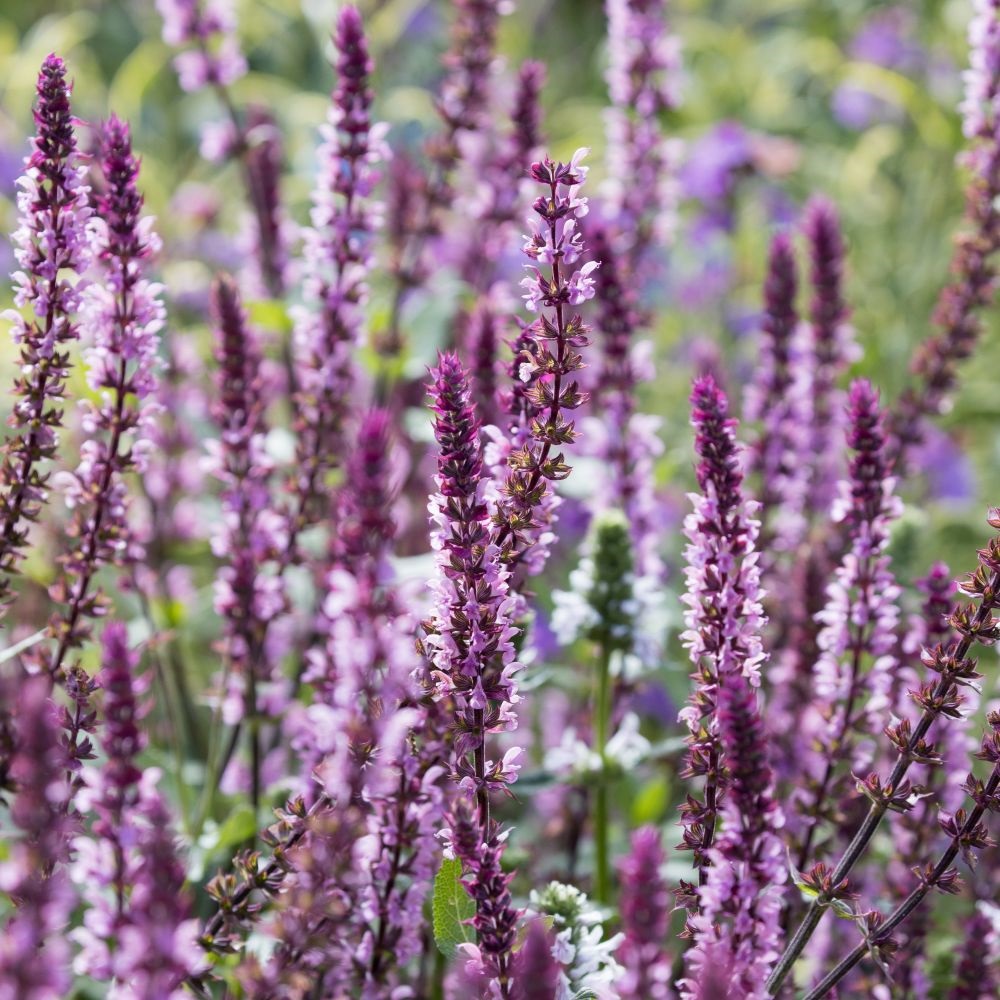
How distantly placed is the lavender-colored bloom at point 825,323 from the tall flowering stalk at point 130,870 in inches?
60.8

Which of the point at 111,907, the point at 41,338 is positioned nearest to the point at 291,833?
the point at 111,907

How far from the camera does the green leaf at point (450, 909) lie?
4.41ft

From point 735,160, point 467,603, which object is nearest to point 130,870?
point 467,603

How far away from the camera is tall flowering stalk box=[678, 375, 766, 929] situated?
1.27 m

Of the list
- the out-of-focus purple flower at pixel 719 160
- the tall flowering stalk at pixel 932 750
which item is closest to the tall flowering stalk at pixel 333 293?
the tall flowering stalk at pixel 932 750

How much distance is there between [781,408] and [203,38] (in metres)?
1.33

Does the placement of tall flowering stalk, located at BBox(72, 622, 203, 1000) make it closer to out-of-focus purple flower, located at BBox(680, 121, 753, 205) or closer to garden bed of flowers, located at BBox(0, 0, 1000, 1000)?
garden bed of flowers, located at BBox(0, 0, 1000, 1000)

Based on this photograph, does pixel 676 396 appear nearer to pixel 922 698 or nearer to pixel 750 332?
pixel 750 332

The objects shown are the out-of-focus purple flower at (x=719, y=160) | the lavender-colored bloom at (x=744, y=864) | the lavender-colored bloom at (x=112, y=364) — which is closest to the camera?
the lavender-colored bloom at (x=744, y=864)

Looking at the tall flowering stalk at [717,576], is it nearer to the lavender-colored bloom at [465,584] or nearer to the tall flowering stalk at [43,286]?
the lavender-colored bloom at [465,584]

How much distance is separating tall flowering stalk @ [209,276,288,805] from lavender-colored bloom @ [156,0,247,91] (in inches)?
36.8

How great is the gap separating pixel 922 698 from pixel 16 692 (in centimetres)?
86

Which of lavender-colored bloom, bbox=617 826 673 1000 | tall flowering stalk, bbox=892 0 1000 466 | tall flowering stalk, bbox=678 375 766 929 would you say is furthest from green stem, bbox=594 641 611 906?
tall flowering stalk, bbox=892 0 1000 466

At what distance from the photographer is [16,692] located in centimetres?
115
